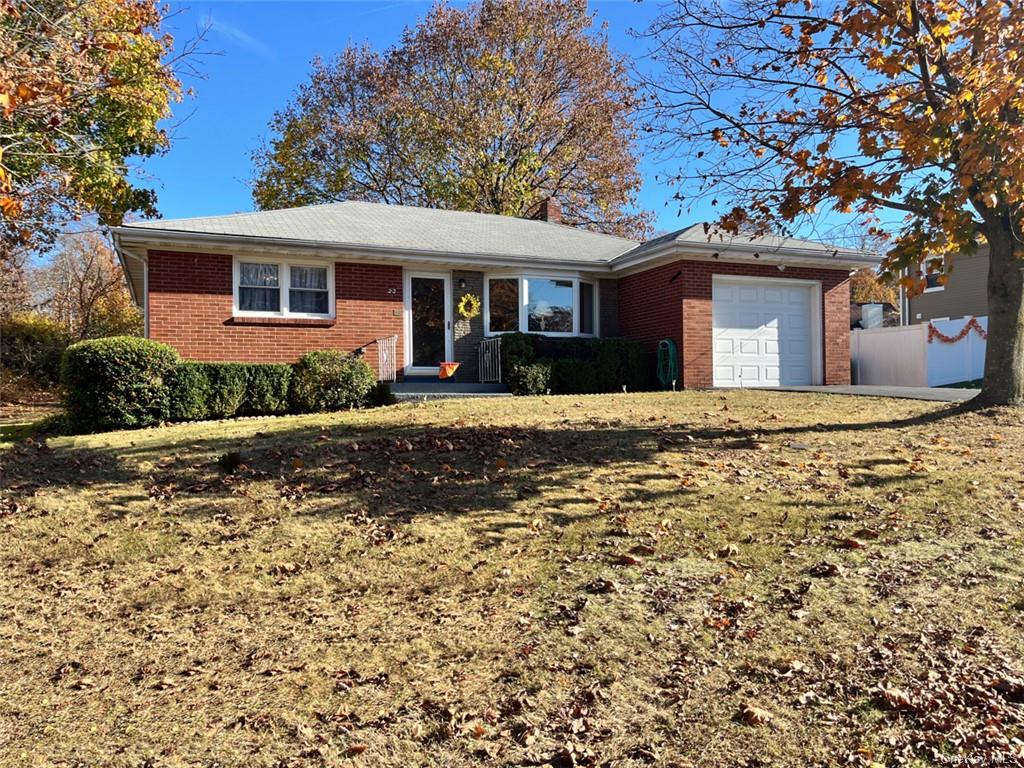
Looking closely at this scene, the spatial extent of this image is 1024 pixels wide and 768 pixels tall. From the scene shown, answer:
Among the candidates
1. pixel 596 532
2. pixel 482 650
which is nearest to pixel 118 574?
pixel 482 650

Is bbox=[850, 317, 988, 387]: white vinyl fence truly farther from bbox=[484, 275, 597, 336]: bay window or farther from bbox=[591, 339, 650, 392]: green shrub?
bbox=[484, 275, 597, 336]: bay window

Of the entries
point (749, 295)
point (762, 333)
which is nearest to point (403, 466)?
point (749, 295)

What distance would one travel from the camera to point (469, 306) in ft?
52.0

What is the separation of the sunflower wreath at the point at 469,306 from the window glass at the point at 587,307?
2.68 metres

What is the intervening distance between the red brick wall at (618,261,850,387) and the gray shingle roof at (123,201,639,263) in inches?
53.3

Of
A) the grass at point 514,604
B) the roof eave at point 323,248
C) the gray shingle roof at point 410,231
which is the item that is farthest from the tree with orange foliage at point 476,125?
the grass at point 514,604

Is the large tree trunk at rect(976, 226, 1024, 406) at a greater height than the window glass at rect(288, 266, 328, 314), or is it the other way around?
the window glass at rect(288, 266, 328, 314)

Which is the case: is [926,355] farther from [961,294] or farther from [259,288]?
[259,288]

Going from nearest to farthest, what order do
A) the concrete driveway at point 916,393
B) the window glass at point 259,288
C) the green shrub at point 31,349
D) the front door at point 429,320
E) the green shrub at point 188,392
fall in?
the green shrub at point 188,392 < the concrete driveway at point 916,393 < the window glass at point 259,288 < the front door at point 429,320 < the green shrub at point 31,349

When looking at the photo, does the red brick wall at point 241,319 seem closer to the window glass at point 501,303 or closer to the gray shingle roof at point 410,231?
the gray shingle roof at point 410,231

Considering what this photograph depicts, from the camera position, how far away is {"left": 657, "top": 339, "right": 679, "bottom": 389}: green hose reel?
49.6ft

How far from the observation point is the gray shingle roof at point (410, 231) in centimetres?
1398

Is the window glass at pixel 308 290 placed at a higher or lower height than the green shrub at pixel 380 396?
higher

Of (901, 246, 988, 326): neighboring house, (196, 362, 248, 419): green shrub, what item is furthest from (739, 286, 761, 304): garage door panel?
(901, 246, 988, 326): neighboring house
